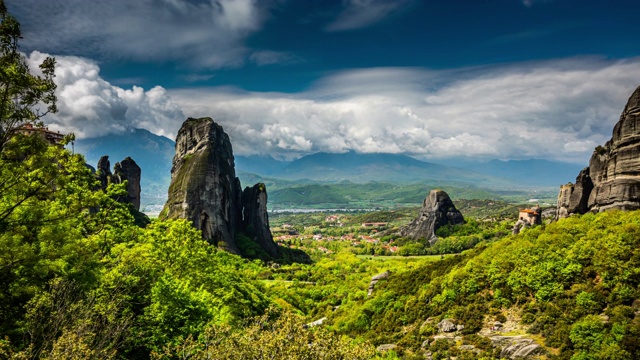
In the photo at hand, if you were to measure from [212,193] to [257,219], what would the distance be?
21364 mm

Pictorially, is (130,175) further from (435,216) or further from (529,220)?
(529,220)

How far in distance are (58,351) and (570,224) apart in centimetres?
4314

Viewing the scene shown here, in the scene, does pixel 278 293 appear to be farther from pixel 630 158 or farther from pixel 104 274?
pixel 630 158

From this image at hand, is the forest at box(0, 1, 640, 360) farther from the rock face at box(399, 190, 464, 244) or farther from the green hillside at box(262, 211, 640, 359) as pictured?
the rock face at box(399, 190, 464, 244)

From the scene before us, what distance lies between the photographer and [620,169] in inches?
1614

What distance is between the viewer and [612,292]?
926 inches

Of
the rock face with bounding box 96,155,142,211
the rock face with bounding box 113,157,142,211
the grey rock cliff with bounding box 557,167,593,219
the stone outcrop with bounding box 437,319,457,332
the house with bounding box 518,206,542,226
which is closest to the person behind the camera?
the stone outcrop with bounding box 437,319,457,332

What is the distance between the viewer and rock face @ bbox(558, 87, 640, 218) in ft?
129

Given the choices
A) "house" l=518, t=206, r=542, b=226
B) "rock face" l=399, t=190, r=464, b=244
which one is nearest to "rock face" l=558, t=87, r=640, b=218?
"house" l=518, t=206, r=542, b=226

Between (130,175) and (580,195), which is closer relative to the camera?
(580,195)

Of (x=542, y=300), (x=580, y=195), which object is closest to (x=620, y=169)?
(x=580, y=195)

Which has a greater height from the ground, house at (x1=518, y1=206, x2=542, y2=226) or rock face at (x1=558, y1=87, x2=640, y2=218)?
rock face at (x1=558, y1=87, x2=640, y2=218)

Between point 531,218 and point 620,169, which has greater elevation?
point 620,169

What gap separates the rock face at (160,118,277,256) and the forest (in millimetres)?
63336
